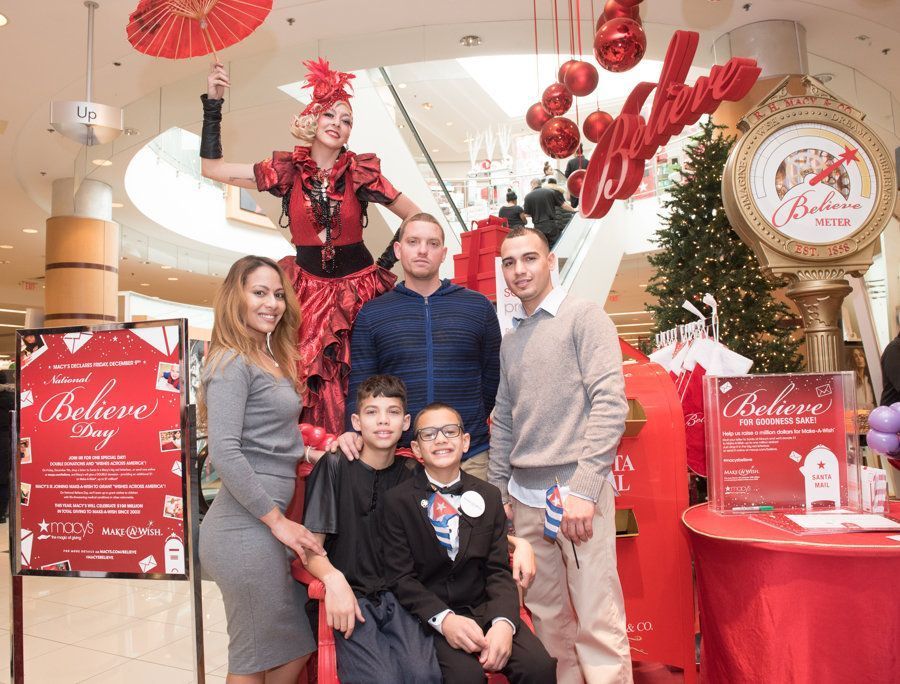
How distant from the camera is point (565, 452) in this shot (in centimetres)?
221

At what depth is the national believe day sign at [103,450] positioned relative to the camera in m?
2.39

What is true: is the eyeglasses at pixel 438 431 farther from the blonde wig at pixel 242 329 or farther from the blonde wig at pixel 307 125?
the blonde wig at pixel 307 125

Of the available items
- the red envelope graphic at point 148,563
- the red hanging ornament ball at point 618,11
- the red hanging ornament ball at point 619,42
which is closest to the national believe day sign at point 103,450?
the red envelope graphic at point 148,563

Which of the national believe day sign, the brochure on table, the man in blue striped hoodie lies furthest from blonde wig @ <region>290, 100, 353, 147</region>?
the brochure on table

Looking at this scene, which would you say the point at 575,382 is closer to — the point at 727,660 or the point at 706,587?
the point at 706,587

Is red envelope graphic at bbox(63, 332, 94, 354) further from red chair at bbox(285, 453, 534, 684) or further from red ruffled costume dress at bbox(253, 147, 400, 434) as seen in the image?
red chair at bbox(285, 453, 534, 684)

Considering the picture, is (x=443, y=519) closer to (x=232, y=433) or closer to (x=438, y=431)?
(x=438, y=431)

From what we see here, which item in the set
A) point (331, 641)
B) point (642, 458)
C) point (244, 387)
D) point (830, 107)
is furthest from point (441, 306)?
point (830, 107)

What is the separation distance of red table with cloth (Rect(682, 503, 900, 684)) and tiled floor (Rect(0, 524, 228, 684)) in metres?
2.47

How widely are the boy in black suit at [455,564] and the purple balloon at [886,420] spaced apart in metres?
1.31

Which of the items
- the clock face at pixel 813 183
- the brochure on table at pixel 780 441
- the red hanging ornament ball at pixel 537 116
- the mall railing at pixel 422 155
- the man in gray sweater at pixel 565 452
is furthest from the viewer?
the mall railing at pixel 422 155

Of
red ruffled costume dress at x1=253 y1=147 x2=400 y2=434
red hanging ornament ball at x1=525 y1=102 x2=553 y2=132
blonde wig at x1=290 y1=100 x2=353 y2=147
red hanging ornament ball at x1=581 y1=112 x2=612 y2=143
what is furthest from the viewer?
red hanging ornament ball at x1=525 y1=102 x2=553 y2=132

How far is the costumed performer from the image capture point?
2656 millimetres

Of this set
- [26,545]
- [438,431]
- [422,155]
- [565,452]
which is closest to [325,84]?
[438,431]
